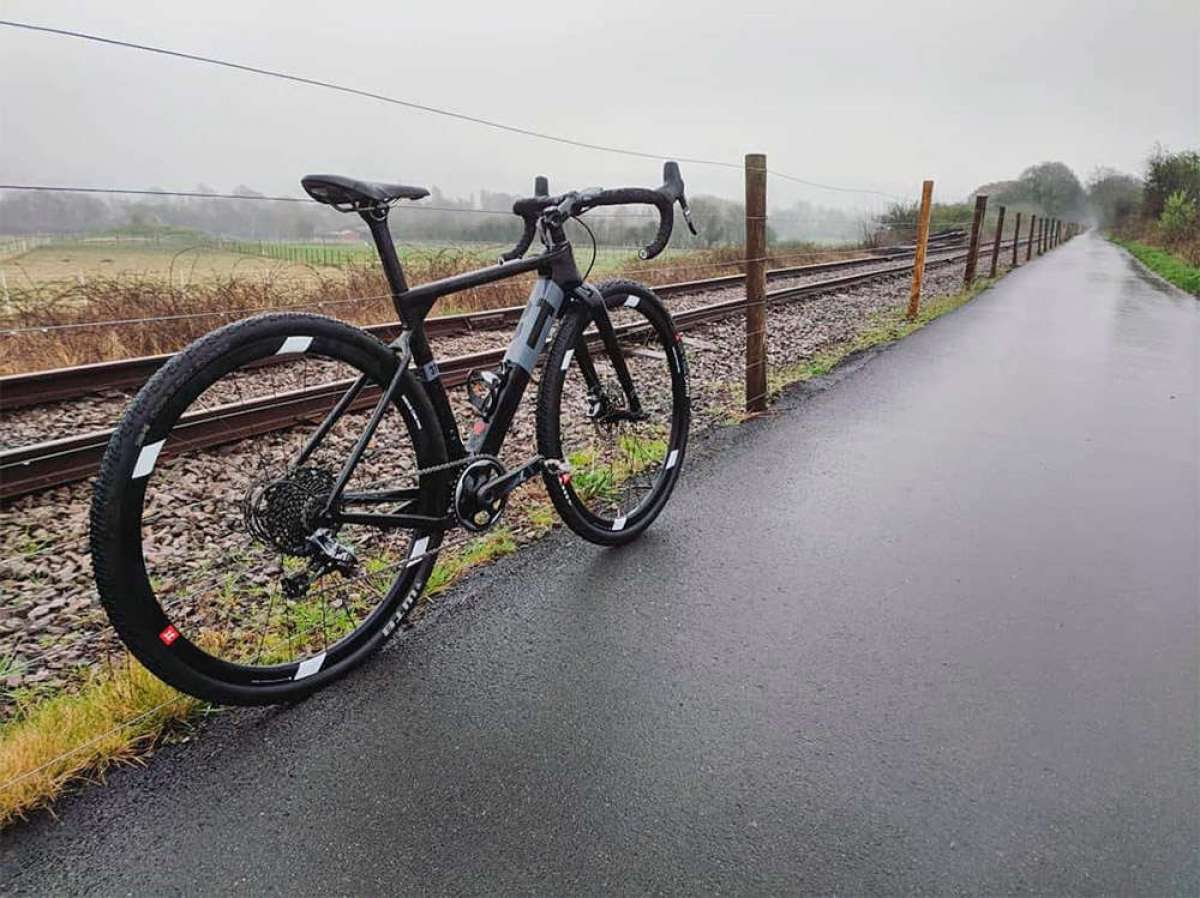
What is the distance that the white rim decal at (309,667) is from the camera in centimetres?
198

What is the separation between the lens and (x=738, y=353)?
272 inches

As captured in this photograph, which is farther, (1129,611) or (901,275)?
(901,275)

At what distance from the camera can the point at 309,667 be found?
79.1 inches

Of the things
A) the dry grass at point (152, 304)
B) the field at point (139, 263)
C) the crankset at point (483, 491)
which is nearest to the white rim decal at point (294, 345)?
the crankset at point (483, 491)

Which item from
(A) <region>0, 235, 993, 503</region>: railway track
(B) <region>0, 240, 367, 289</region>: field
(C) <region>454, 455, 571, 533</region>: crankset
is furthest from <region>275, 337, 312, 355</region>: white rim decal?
(B) <region>0, 240, 367, 289</region>: field

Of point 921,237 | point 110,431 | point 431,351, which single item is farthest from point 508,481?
point 921,237

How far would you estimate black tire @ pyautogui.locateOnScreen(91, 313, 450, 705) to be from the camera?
156 centimetres

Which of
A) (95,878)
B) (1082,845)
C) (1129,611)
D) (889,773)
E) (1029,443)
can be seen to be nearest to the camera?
(95,878)

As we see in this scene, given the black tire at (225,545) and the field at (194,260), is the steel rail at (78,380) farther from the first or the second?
the black tire at (225,545)

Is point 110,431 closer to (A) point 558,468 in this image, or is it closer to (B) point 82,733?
(B) point 82,733

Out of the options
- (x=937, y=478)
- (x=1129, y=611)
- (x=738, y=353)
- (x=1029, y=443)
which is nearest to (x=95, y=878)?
(x=1129, y=611)

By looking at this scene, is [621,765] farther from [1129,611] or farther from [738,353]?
[738,353]

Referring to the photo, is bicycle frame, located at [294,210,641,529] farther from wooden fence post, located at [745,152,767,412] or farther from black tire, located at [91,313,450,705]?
wooden fence post, located at [745,152,767,412]

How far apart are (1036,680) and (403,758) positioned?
6.33ft
